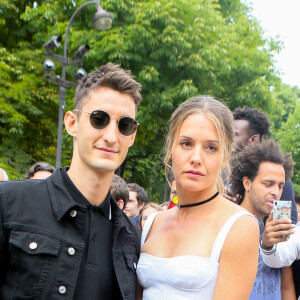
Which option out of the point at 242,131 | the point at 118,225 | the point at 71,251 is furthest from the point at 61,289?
the point at 242,131

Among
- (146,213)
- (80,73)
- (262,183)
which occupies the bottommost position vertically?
(262,183)

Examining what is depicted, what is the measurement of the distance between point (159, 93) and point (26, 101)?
4183 millimetres

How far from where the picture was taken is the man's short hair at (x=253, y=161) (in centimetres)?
357

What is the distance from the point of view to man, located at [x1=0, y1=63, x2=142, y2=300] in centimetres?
209

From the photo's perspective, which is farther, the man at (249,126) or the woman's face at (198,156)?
the man at (249,126)

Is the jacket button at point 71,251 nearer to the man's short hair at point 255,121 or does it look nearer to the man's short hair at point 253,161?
the man's short hair at point 253,161

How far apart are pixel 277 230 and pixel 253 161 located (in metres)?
0.81

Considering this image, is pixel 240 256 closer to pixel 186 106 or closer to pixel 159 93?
pixel 186 106

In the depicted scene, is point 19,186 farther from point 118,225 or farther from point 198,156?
point 198,156

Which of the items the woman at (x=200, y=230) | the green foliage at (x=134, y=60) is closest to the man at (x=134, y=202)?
the woman at (x=200, y=230)

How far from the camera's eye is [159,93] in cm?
1404

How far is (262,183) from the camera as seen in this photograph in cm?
346

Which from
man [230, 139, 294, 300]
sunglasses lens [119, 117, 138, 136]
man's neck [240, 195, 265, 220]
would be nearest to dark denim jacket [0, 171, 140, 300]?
sunglasses lens [119, 117, 138, 136]

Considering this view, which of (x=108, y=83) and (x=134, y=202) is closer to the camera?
(x=108, y=83)
